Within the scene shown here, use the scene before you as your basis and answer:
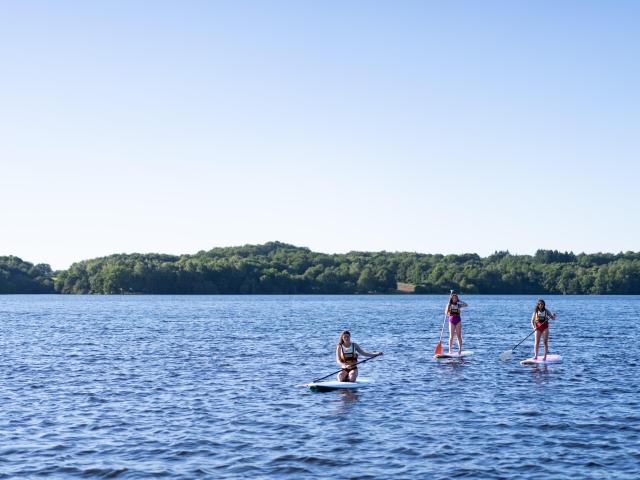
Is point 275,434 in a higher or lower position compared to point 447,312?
lower

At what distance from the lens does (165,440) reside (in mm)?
19406

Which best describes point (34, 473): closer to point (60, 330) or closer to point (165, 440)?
point (165, 440)

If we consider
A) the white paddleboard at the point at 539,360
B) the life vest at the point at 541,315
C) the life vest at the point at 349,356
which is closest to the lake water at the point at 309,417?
the white paddleboard at the point at 539,360

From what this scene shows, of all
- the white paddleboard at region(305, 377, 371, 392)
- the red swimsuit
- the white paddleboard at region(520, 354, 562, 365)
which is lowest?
the white paddleboard at region(305, 377, 371, 392)

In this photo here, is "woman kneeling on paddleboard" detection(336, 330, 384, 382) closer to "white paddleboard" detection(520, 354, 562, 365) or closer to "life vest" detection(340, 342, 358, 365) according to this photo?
"life vest" detection(340, 342, 358, 365)

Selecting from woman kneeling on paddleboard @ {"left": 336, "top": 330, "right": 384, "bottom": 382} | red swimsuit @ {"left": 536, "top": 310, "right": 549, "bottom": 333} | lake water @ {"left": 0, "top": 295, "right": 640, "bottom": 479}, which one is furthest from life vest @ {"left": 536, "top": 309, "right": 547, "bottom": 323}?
woman kneeling on paddleboard @ {"left": 336, "top": 330, "right": 384, "bottom": 382}

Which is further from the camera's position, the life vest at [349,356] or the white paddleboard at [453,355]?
the white paddleboard at [453,355]

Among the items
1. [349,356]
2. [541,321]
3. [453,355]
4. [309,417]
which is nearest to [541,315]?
[541,321]

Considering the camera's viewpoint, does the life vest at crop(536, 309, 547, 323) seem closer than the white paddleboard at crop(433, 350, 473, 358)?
Yes

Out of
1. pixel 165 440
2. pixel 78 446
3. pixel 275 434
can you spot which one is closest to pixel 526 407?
pixel 275 434

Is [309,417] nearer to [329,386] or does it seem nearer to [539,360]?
[329,386]

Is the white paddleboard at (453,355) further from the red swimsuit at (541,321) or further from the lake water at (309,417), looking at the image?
the red swimsuit at (541,321)

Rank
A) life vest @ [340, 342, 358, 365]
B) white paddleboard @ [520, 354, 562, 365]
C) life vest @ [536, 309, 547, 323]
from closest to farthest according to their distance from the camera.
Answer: life vest @ [340, 342, 358, 365] < white paddleboard @ [520, 354, 562, 365] < life vest @ [536, 309, 547, 323]

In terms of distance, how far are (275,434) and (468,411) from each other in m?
6.11
